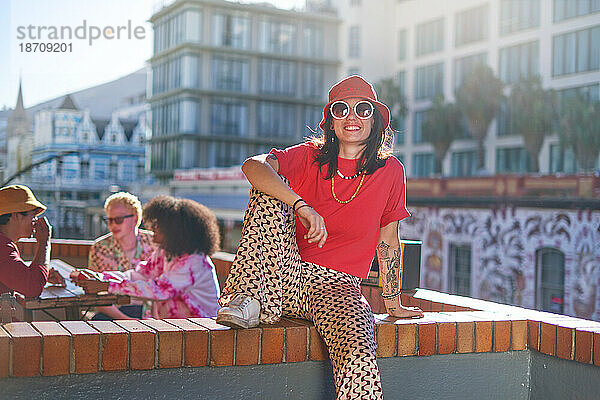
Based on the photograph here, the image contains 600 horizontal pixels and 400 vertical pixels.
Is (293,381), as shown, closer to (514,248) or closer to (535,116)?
(514,248)

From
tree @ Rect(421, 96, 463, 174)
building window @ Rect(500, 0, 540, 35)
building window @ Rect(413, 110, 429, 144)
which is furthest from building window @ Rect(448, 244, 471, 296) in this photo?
building window @ Rect(413, 110, 429, 144)

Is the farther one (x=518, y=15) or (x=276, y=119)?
(x=276, y=119)

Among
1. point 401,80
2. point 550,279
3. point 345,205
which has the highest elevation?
point 401,80

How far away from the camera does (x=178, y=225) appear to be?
12.1 feet

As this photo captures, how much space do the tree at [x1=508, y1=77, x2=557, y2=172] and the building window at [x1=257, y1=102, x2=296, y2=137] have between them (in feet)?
71.7

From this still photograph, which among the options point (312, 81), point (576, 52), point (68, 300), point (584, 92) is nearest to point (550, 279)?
point (584, 92)

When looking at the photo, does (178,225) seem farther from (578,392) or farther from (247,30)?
(247,30)

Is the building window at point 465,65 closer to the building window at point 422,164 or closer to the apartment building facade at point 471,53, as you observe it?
the apartment building facade at point 471,53

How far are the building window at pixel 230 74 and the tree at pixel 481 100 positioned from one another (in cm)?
1870

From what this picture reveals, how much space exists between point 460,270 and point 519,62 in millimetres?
10905

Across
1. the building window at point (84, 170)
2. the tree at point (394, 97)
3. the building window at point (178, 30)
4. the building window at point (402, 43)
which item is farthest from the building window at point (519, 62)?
the building window at point (178, 30)

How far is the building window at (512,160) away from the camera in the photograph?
114ft

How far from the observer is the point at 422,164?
4244cm

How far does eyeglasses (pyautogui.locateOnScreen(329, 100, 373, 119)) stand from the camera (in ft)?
9.60
